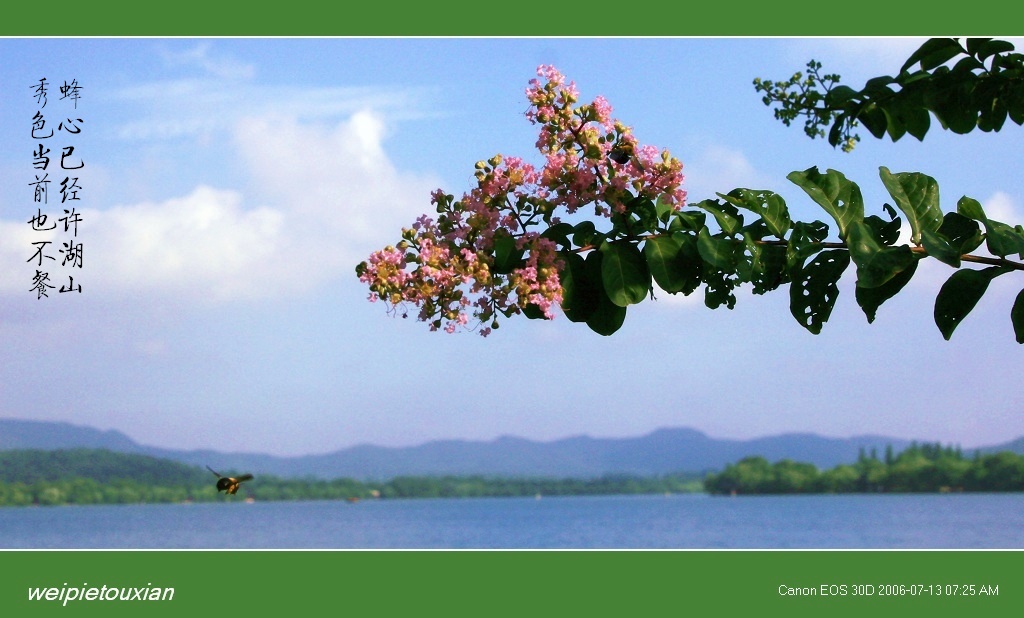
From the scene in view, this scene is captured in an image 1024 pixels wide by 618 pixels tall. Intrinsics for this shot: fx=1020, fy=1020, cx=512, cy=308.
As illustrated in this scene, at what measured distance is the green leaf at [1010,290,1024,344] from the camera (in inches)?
89.0

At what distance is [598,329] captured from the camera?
7.34 feet

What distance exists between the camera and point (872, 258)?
2.11 metres

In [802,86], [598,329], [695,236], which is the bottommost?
[598,329]

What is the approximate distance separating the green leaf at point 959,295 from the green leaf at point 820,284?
0.86 ft

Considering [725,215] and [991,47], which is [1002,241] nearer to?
[725,215]

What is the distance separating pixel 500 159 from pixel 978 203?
1117 mm

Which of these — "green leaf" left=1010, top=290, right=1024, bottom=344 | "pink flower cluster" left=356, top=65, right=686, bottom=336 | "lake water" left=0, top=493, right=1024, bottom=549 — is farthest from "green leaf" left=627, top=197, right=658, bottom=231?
"lake water" left=0, top=493, right=1024, bottom=549

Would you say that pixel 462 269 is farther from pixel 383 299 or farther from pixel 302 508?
pixel 302 508

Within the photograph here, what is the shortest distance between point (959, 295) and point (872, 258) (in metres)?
0.33

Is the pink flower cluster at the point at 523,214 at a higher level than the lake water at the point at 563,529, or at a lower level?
higher

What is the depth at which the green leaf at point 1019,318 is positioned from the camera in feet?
7.42

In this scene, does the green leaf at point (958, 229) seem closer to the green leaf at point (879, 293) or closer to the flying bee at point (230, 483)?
the green leaf at point (879, 293)

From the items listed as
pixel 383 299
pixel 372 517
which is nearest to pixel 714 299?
pixel 383 299

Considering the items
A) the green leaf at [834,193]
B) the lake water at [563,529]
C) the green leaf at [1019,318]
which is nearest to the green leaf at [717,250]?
the green leaf at [834,193]
